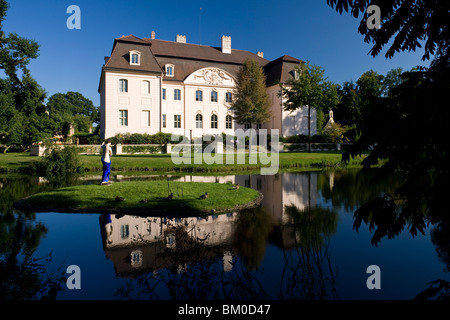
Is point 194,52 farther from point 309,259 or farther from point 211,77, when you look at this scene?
point 309,259

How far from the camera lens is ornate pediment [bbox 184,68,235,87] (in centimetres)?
4062

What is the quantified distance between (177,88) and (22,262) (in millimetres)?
37065

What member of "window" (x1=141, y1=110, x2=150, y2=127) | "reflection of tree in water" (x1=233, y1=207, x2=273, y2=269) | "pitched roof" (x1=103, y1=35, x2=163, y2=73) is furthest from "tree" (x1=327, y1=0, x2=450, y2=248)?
"pitched roof" (x1=103, y1=35, x2=163, y2=73)

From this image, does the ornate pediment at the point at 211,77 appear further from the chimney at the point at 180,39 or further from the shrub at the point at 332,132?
the shrub at the point at 332,132

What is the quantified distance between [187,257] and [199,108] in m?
37.6

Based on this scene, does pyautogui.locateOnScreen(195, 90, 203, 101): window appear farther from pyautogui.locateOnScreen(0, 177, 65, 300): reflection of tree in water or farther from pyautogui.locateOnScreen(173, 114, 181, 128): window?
pyautogui.locateOnScreen(0, 177, 65, 300): reflection of tree in water

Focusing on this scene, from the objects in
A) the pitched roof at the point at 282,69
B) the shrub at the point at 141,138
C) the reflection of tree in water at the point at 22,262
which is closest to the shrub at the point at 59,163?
the shrub at the point at 141,138

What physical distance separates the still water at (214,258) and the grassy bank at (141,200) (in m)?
0.58

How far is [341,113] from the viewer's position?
54906mm

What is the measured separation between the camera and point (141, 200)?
9781 millimetres

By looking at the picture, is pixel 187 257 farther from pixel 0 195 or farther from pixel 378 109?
pixel 0 195

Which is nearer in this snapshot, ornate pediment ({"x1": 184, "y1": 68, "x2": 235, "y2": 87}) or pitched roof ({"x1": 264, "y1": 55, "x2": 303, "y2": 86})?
ornate pediment ({"x1": 184, "y1": 68, "x2": 235, "y2": 87})

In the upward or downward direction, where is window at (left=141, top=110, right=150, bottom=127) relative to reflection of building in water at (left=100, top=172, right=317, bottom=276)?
upward
